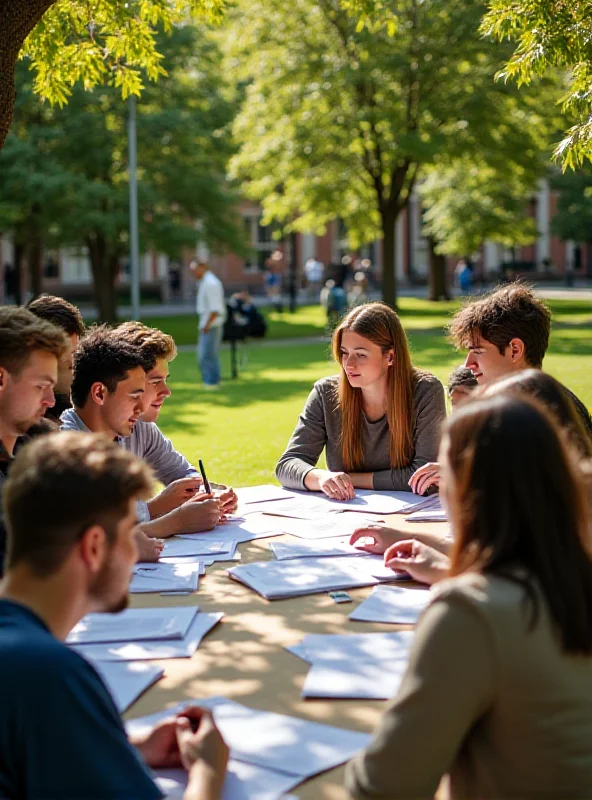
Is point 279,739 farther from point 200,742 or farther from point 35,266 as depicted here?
point 35,266

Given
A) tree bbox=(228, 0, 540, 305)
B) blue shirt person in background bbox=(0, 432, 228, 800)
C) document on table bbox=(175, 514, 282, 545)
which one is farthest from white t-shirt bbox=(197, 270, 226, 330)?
blue shirt person in background bbox=(0, 432, 228, 800)

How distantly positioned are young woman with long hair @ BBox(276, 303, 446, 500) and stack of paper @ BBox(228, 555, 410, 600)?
1252mm

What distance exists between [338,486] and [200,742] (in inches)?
102

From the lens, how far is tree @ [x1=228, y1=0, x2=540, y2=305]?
25219mm

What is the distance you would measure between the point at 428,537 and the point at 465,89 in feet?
77.5

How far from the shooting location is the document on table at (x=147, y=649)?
2803 mm

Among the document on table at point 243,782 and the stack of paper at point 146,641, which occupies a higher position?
the stack of paper at point 146,641

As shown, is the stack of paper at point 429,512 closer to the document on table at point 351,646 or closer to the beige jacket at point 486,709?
the document on table at point 351,646

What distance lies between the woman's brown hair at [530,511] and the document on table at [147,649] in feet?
3.81

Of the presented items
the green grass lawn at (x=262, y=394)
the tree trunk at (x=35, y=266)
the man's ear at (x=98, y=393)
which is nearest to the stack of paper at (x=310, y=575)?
the man's ear at (x=98, y=393)

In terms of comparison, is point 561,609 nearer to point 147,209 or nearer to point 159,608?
point 159,608

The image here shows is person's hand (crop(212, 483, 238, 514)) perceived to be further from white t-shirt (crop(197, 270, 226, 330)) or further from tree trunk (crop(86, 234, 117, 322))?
tree trunk (crop(86, 234, 117, 322))

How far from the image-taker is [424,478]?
15.3 ft

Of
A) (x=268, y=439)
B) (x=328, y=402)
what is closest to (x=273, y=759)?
(x=328, y=402)
